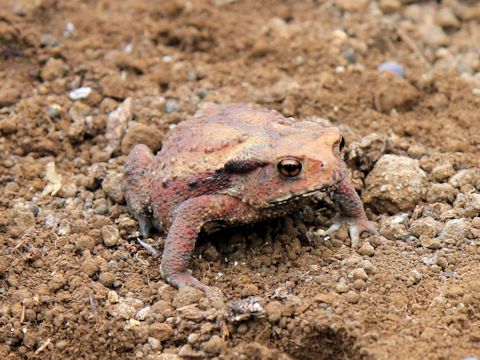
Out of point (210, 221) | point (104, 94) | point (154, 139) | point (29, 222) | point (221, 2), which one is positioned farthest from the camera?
point (221, 2)

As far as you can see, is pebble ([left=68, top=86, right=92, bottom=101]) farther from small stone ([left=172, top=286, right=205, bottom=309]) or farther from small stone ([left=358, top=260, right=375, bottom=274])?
small stone ([left=358, top=260, right=375, bottom=274])

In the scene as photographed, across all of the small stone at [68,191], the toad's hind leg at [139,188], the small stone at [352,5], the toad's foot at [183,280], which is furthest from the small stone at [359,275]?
the small stone at [352,5]

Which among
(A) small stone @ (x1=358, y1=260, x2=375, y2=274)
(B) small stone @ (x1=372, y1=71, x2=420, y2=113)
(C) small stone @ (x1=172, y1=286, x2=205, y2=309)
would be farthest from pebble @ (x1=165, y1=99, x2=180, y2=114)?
(A) small stone @ (x1=358, y1=260, x2=375, y2=274)

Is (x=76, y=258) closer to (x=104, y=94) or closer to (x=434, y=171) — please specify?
(x=104, y=94)

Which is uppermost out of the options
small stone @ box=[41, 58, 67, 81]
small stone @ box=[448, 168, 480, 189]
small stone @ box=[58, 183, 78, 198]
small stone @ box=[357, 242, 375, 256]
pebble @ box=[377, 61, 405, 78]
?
small stone @ box=[41, 58, 67, 81]

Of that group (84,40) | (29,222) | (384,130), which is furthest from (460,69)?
(29,222)

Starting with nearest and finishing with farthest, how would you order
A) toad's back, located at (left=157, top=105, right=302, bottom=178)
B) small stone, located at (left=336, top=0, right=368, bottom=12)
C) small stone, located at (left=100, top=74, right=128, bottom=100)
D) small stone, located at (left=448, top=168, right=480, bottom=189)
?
toad's back, located at (left=157, top=105, right=302, bottom=178) → small stone, located at (left=448, top=168, right=480, bottom=189) → small stone, located at (left=100, top=74, right=128, bottom=100) → small stone, located at (left=336, top=0, right=368, bottom=12)

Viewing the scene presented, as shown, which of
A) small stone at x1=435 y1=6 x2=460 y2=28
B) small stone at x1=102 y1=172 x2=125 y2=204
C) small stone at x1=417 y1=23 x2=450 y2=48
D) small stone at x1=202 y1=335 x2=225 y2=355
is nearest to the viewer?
small stone at x1=202 y1=335 x2=225 y2=355

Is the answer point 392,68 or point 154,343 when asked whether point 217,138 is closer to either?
point 154,343
